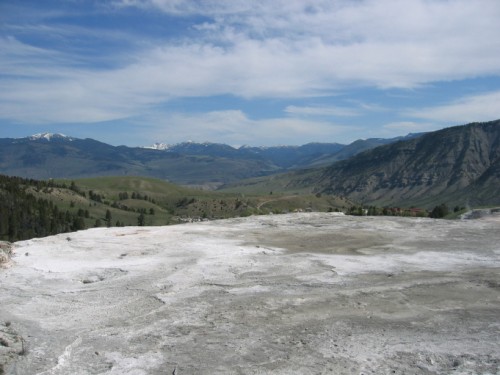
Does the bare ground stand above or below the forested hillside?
above

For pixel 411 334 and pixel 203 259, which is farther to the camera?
pixel 203 259

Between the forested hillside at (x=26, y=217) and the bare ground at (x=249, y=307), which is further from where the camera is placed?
the forested hillside at (x=26, y=217)

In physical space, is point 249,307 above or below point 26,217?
above

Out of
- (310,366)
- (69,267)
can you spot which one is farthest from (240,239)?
(310,366)

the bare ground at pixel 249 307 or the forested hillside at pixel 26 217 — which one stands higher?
the bare ground at pixel 249 307

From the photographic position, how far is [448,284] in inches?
624

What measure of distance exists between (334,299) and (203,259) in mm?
7048

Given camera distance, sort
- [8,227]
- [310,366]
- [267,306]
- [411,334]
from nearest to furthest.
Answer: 1. [310,366]
2. [411,334]
3. [267,306]
4. [8,227]

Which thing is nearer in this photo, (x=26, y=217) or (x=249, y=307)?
(x=249, y=307)

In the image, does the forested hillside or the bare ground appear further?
the forested hillside

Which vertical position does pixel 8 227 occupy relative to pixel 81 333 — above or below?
below

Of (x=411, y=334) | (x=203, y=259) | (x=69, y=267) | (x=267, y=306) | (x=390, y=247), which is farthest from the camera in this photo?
(x=390, y=247)

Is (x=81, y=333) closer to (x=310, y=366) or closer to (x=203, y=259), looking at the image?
(x=310, y=366)

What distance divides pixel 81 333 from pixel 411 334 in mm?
7926
